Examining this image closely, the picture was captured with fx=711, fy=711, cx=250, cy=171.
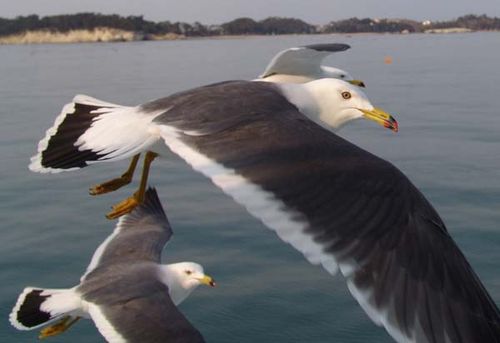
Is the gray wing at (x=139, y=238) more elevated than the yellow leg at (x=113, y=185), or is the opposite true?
the yellow leg at (x=113, y=185)

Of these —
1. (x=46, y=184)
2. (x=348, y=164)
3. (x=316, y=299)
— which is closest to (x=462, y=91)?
(x=46, y=184)

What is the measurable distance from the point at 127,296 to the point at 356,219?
2966 millimetres

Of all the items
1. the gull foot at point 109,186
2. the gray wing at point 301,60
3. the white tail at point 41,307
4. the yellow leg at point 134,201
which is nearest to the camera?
the yellow leg at point 134,201

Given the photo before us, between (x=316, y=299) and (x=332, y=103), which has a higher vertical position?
(x=332, y=103)

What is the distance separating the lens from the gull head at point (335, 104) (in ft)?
14.1

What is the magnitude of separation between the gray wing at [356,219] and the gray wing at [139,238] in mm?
3056

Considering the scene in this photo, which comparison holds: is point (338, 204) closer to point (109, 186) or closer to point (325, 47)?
point (109, 186)

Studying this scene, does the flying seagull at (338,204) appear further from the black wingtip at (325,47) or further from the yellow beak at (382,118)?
the black wingtip at (325,47)

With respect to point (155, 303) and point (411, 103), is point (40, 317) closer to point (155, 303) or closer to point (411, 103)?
point (155, 303)

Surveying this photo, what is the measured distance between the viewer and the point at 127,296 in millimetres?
5465

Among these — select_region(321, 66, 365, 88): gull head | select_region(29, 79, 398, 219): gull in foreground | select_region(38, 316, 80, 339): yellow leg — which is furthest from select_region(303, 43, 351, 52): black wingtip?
select_region(38, 316, 80, 339): yellow leg

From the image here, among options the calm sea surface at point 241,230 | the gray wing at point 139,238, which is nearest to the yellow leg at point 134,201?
the calm sea surface at point 241,230

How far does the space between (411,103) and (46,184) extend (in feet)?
32.0

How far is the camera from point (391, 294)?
2707 millimetres
